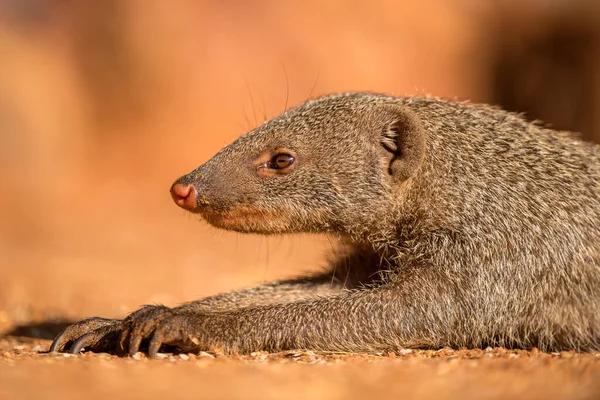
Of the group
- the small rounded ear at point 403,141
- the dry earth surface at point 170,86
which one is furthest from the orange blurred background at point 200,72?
the small rounded ear at point 403,141

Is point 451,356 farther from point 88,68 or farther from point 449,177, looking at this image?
point 88,68

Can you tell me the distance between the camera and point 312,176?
4883mm

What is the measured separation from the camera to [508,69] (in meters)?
16.0

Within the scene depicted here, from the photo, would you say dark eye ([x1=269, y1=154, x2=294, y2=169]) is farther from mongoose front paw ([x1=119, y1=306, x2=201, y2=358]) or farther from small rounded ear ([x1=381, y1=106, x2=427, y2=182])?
mongoose front paw ([x1=119, y1=306, x2=201, y2=358])

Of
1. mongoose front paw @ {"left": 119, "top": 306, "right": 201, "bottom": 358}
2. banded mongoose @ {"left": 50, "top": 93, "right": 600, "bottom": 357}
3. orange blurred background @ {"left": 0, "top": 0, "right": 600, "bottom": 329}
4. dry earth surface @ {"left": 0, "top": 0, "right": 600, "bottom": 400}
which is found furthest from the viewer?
orange blurred background @ {"left": 0, "top": 0, "right": 600, "bottom": 329}

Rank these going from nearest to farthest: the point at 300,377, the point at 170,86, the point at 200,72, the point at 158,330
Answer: the point at 300,377 < the point at 158,330 < the point at 170,86 < the point at 200,72

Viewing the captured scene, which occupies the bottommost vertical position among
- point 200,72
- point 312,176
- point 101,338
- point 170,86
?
point 101,338

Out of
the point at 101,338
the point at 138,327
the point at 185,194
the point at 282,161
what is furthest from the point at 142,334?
the point at 282,161

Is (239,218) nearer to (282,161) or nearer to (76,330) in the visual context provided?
(282,161)

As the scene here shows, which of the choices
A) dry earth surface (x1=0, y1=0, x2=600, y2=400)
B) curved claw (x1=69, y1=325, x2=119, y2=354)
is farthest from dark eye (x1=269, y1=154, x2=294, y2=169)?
dry earth surface (x1=0, y1=0, x2=600, y2=400)

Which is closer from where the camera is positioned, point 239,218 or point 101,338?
point 101,338

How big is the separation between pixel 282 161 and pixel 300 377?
1891 millimetres

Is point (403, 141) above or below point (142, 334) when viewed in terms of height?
above

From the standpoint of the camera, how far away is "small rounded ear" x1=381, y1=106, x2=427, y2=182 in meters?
4.82
